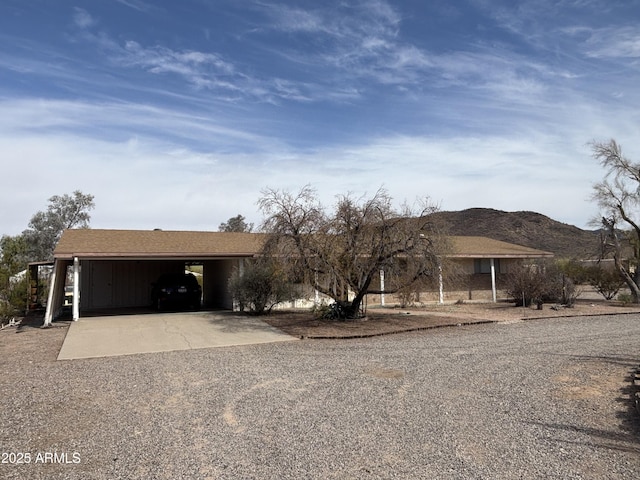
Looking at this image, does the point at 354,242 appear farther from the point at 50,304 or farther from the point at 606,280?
the point at 606,280

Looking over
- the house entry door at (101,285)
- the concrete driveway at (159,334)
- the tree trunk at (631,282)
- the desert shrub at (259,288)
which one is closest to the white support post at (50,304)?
the concrete driveway at (159,334)

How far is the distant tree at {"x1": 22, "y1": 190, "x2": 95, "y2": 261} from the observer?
41.1 meters

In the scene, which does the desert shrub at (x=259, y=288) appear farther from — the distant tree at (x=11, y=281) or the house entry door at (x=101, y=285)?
the distant tree at (x=11, y=281)

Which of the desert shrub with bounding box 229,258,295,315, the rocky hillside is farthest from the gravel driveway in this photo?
the rocky hillside

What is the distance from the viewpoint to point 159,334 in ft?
44.1

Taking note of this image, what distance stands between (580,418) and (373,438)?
108 inches

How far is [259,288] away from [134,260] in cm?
723

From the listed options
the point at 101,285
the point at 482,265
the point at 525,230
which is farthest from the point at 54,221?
the point at 525,230

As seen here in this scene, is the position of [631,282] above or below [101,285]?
below

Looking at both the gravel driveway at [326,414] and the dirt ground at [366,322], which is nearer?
the gravel driveway at [326,414]

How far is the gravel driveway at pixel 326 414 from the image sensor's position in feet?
15.0

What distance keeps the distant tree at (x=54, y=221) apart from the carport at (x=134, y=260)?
22.2 metres

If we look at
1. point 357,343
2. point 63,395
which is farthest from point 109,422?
point 357,343

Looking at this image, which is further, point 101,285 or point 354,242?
point 101,285
